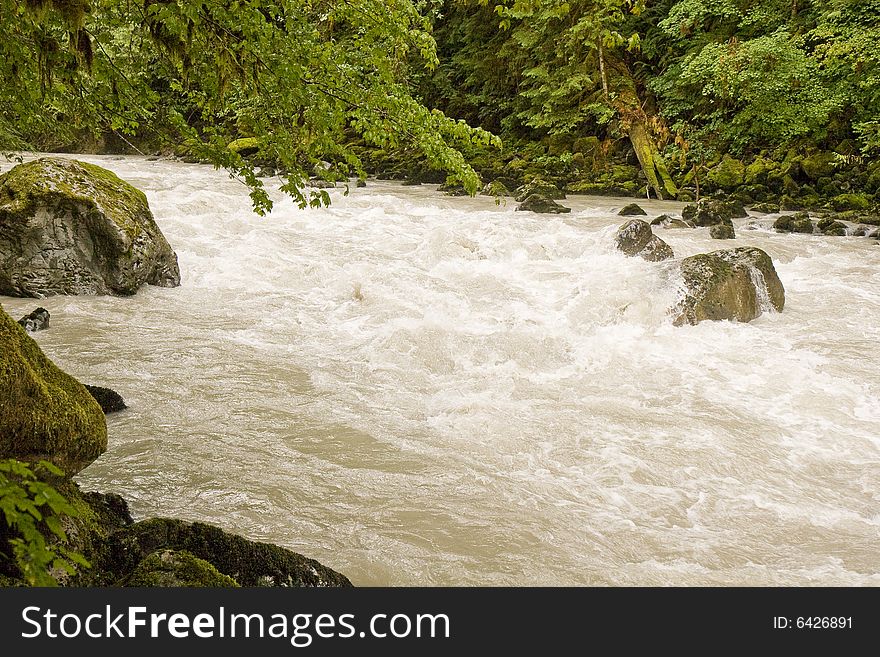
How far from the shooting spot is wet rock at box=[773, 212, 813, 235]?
14414 millimetres

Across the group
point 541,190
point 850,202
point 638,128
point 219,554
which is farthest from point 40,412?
point 638,128

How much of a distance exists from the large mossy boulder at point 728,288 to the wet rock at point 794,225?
5.56 meters

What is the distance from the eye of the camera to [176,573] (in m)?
2.91

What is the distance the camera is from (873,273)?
11.4 metres

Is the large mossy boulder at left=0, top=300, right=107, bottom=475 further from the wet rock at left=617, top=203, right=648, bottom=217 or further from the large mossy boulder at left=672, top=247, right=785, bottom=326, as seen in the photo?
the wet rock at left=617, top=203, right=648, bottom=217

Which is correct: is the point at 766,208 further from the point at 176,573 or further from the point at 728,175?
the point at 176,573

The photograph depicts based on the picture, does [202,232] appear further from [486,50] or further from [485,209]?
[486,50]

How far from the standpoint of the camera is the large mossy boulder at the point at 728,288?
8.91 m

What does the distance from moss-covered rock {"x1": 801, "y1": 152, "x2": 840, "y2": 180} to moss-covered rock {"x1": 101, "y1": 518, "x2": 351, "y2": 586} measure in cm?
1881

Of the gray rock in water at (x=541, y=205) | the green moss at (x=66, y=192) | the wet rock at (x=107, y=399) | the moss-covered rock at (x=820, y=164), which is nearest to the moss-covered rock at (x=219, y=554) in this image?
the wet rock at (x=107, y=399)

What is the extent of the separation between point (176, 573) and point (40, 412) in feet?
3.75

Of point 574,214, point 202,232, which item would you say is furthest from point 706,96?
point 202,232

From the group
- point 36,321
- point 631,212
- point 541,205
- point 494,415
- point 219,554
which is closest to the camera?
point 219,554

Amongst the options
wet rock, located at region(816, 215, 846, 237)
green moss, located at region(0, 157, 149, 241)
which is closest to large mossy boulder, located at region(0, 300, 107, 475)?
green moss, located at region(0, 157, 149, 241)
